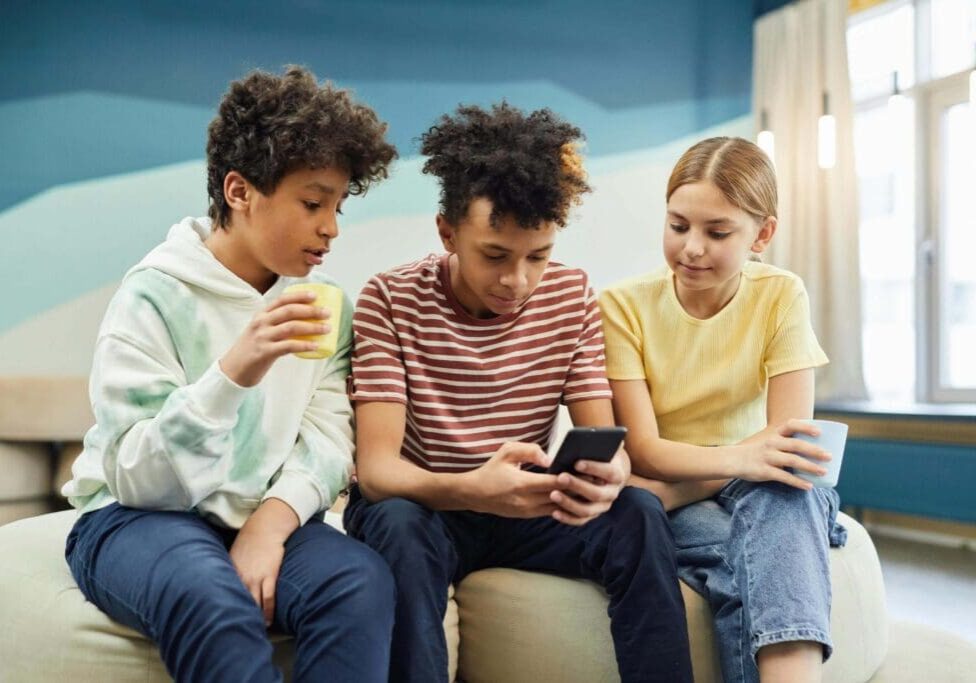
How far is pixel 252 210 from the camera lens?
1407mm

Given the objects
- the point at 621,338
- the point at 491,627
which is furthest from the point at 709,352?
Answer: the point at 491,627

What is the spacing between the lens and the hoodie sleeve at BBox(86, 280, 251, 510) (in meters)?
1.15

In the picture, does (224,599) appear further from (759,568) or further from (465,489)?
(759,568)

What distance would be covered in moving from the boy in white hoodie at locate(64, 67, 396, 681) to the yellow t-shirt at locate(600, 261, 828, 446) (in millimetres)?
514

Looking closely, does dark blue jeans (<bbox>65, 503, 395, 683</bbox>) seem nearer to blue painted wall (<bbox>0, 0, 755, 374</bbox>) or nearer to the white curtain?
blue painted wall (<bbox>0, 0, 755, 374</bbox>)

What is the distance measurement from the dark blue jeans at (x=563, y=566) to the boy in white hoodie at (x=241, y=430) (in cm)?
7

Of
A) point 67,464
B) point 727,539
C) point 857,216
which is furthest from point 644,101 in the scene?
point 727,539

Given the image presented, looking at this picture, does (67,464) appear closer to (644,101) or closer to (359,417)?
(359,417)

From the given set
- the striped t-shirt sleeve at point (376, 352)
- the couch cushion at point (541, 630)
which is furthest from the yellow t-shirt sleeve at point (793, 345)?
the striped t-shirt sleeve at point (376, 352)

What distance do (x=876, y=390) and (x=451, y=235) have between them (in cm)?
346

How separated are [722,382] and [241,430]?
85 centimetres

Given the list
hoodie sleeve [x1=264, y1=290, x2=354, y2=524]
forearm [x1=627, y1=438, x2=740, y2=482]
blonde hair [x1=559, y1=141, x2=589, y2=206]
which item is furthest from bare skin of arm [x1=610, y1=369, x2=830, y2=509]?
hoodie sleeve [x1=264, y1=290, x2=354, y2=524]

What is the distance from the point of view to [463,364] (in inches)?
58.7

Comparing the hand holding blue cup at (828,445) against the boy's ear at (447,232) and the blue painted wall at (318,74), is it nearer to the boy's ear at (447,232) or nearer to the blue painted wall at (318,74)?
the boy's ear at (447,232)
